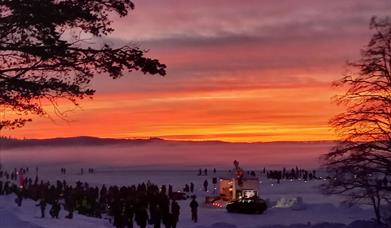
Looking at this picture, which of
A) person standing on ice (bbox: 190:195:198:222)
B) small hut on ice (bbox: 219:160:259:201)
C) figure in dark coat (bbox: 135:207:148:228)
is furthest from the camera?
small hut on ice (bbox: 219:160:259:201)

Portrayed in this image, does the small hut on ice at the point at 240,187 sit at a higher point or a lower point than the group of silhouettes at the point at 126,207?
higher

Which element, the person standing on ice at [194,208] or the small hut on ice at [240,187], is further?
the small hut on ice at [240,187]

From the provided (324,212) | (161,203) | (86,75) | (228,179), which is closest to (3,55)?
(86,75)

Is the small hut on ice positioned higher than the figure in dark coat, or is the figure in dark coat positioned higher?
the small hut on ice

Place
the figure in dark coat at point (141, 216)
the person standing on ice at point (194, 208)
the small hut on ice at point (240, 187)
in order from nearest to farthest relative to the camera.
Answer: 1. the figure in dark coat at point (141, 216)
2. the person standing on ice at point (194, 208)
3. the small hut on ice at point (240, 187)

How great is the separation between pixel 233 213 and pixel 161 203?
11644mm

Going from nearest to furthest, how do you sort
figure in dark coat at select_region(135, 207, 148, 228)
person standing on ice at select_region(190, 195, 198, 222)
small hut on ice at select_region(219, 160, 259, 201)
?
figure in dark coat at select_region(135, 207, 148, 228) → person standing on ice at select_region(190, 195, 198, 222) → small hut on ice at select_region(219, 160, 259, 201)

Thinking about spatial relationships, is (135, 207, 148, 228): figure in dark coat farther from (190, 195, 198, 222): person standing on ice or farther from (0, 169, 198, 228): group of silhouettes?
(190, 195, 198, 222): person standing on ice

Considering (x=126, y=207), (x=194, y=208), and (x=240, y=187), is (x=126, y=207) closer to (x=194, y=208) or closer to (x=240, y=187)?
(x=194, y=208)

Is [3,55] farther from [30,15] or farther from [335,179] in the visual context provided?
[335,179]

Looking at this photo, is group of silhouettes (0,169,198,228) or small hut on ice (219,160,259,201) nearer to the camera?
group of silhouettes (0,169,198,228)

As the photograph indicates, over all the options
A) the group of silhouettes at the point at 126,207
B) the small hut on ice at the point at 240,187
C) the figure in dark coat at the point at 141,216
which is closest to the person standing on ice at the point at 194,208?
the group of silhouettes at the point at 126,207

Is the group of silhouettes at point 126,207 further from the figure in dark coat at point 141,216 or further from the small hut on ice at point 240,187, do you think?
the small hut on ice at point 240,187

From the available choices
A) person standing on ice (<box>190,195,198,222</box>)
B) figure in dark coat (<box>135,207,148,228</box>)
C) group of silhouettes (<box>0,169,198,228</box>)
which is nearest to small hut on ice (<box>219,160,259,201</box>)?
group of silhouettes (<box>0,169,198,228</box>)
